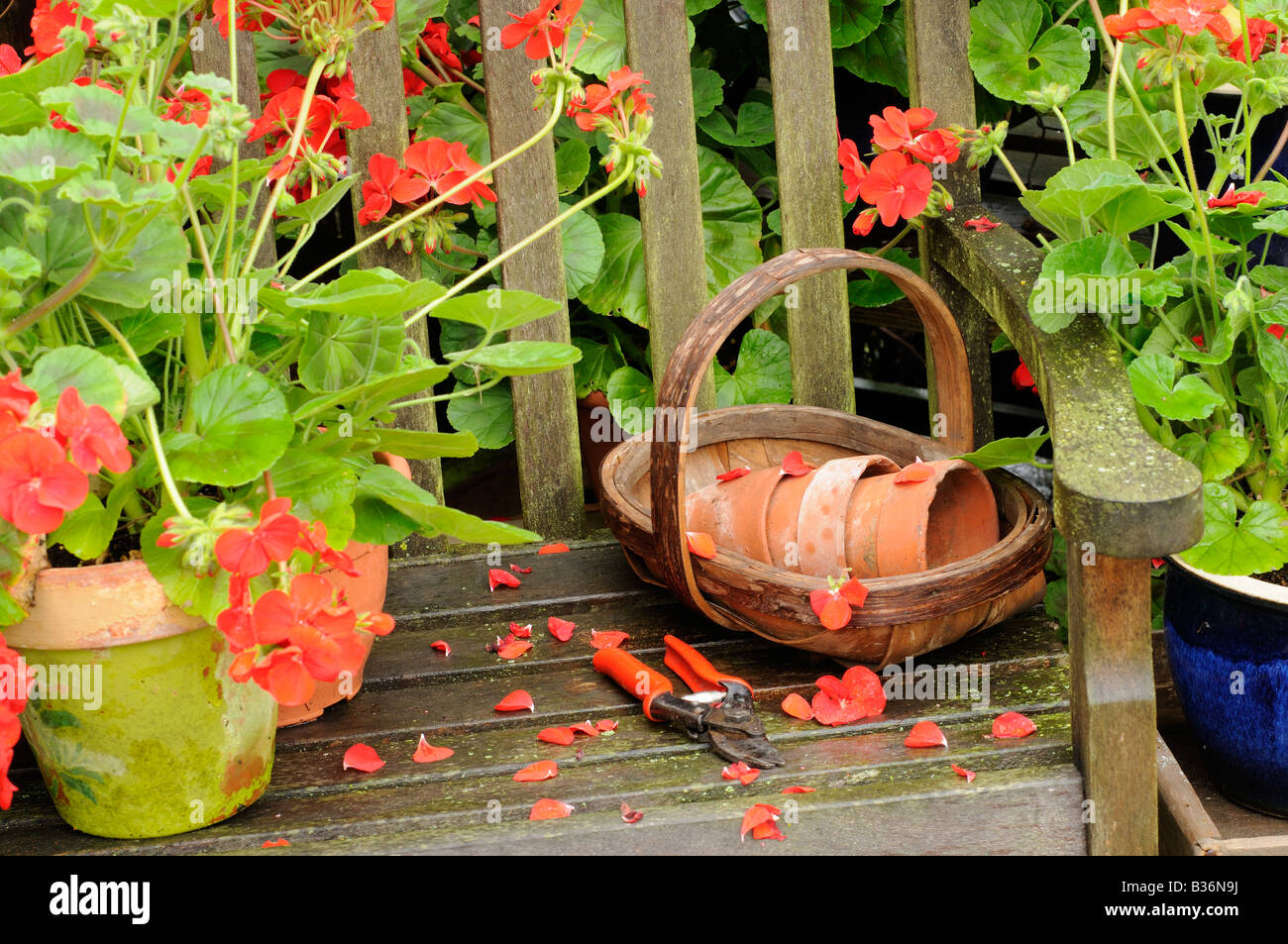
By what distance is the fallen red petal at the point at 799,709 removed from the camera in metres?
1.15

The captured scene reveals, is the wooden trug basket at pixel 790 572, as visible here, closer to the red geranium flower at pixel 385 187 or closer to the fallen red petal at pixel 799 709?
the fallen red petal at pixel 799 709

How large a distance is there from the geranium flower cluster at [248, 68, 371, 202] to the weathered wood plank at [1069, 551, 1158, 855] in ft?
2.38

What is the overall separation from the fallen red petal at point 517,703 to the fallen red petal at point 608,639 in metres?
0.13

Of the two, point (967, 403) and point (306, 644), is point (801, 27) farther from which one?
point (306, 644)

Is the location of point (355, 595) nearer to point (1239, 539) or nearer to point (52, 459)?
point (52, 459)

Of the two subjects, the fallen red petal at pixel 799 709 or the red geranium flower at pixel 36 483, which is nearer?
the red geranium flower at pixel 36 483

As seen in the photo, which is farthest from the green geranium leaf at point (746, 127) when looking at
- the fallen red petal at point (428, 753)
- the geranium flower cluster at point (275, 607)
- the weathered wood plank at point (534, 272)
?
the geranium flower cluster at point (275, 607)

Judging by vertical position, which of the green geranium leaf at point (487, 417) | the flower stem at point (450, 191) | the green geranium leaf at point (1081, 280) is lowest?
the green geranium leaf at point (487, 417)

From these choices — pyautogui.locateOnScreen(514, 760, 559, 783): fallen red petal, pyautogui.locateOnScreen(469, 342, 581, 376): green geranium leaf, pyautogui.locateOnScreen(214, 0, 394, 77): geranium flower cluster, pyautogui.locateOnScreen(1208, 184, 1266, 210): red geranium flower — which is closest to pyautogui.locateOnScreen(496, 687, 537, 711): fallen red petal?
pyautogui.locateOnScreen(514, 760, 559, 783): fallen red petal

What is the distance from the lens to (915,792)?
3.31ft

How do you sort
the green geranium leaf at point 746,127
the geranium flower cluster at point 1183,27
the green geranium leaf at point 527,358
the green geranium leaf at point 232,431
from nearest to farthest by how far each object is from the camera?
the green geranium leaf at point 232,431
the green geranium leaf at point 527,358
the geranium flower cluster at point 1183,27
the green geranium leaf at point 746,127

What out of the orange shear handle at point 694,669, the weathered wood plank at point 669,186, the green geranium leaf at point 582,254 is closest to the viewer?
the orange shear handle at point 694,669

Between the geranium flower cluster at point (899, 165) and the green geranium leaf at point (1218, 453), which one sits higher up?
the geranium flower cluster at point (899, 165)
